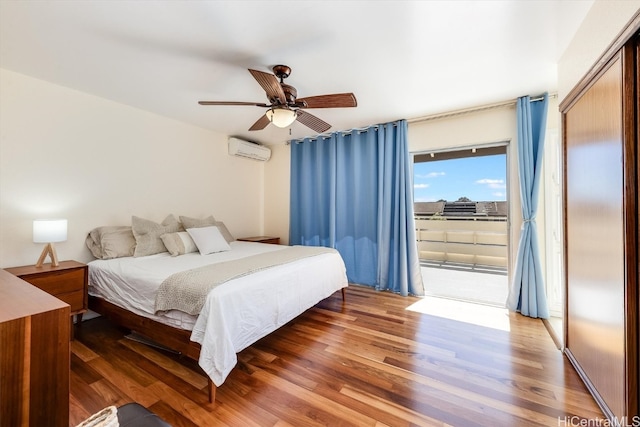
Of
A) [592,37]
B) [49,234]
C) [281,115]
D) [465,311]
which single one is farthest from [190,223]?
[592,37]

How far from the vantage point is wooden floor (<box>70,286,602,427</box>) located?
4.88ft

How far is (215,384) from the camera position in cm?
158

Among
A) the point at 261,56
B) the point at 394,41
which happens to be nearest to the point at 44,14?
the point at 261,56

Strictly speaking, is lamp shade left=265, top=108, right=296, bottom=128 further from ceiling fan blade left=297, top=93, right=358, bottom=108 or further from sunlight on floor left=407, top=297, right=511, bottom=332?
sunlight on floor left=407, top=297, right=511, bottom=332

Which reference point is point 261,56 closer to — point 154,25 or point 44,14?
point 154,25

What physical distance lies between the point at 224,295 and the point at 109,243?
185 centimetres

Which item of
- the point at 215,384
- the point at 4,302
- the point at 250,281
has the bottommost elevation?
the point at 215,384

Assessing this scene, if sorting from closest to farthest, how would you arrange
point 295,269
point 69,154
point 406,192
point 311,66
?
point 311,66 → point 295,269 → point 69,154 → point 406,192

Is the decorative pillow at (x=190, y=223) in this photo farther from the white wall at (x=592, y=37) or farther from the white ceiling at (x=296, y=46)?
the white wall at (x=592, y=37)

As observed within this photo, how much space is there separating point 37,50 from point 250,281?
2421 mm

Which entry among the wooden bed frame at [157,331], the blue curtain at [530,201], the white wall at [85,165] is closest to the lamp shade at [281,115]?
the wooden bed frame at [157,331]

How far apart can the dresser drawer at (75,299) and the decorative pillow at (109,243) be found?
41 centimetres

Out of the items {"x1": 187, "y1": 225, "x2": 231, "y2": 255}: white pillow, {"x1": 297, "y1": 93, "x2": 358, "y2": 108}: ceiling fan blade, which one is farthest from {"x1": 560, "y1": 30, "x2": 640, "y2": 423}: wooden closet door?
{"x1": 187, "y1": 225, "x2": 231, "y2": 255}: white pillow

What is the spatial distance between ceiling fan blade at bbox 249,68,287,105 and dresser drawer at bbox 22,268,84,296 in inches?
90.5
